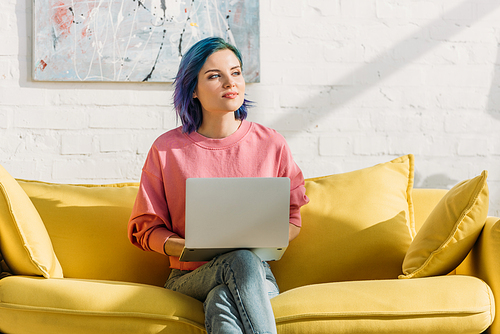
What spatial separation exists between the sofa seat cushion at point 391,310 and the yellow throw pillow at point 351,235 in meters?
0.37

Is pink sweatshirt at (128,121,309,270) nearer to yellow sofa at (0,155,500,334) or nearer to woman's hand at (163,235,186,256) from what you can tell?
woman's hand at (163,235,186,256)

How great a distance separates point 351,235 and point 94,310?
0.90 metres

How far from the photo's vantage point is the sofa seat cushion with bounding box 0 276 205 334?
124 cm

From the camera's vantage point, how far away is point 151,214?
5.14 feet

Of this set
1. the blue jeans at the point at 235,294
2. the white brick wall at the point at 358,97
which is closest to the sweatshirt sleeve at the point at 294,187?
the blue jeans at the point at 235,294

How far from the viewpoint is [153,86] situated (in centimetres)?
224

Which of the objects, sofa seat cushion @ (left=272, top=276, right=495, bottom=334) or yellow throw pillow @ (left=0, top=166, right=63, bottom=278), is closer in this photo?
sofa seat cushion @ (left=272, top=276, right=495, bottom=334)

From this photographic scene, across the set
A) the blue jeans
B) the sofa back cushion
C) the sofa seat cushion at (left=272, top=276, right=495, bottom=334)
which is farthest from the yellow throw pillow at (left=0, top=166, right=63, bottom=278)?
the sofa seat cushion at (left=272, top=276, right=495, bottom=334)

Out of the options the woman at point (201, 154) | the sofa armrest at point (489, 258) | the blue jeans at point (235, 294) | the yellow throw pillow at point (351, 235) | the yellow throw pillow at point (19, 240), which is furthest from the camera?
the yellow throw pillow at point (351, 235)

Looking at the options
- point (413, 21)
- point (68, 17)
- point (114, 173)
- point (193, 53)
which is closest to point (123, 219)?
point (114, 173)

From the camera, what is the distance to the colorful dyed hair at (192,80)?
164 centimetres

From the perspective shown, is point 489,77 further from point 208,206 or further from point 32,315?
point 32,315

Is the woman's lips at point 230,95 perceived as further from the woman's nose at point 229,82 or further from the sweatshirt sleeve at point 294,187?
the sweatshirt sleeve at point 294,187

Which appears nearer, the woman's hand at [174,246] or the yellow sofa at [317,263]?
the yellow sofa at [317,263]
